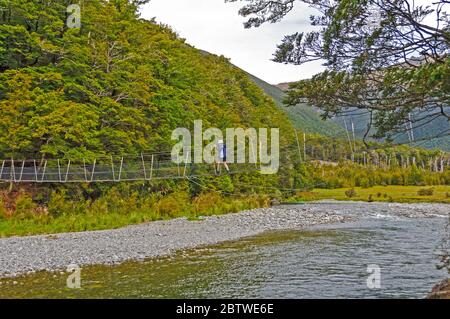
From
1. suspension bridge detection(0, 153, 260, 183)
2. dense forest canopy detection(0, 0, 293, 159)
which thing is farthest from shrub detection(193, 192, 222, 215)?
suspension bridge detection(0, 153, 260, 183)

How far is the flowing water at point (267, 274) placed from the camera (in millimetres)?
9844

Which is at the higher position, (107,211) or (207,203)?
(107,211)

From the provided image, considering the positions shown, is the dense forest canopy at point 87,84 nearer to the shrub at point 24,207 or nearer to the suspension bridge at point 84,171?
the suspension bridge at point 84,171

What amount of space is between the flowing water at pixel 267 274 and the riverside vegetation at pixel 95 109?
3.47 metres

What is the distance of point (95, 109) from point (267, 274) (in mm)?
14721

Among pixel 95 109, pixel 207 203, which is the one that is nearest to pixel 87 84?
pixel 95 109

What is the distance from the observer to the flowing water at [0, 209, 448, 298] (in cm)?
984

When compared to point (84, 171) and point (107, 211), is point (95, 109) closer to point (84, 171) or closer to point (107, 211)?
point (84, 171)

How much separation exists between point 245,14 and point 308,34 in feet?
3.52

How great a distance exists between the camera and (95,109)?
2330cm

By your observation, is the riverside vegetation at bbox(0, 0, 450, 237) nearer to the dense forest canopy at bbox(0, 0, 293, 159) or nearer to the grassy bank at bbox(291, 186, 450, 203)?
the dense forest canopy at bbox(0, 0, 293, 159)

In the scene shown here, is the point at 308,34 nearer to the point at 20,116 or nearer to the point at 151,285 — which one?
the point at 151,285

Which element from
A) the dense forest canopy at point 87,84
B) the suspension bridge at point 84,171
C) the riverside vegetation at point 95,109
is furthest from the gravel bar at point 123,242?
the dense forest canopy at point 87,84
